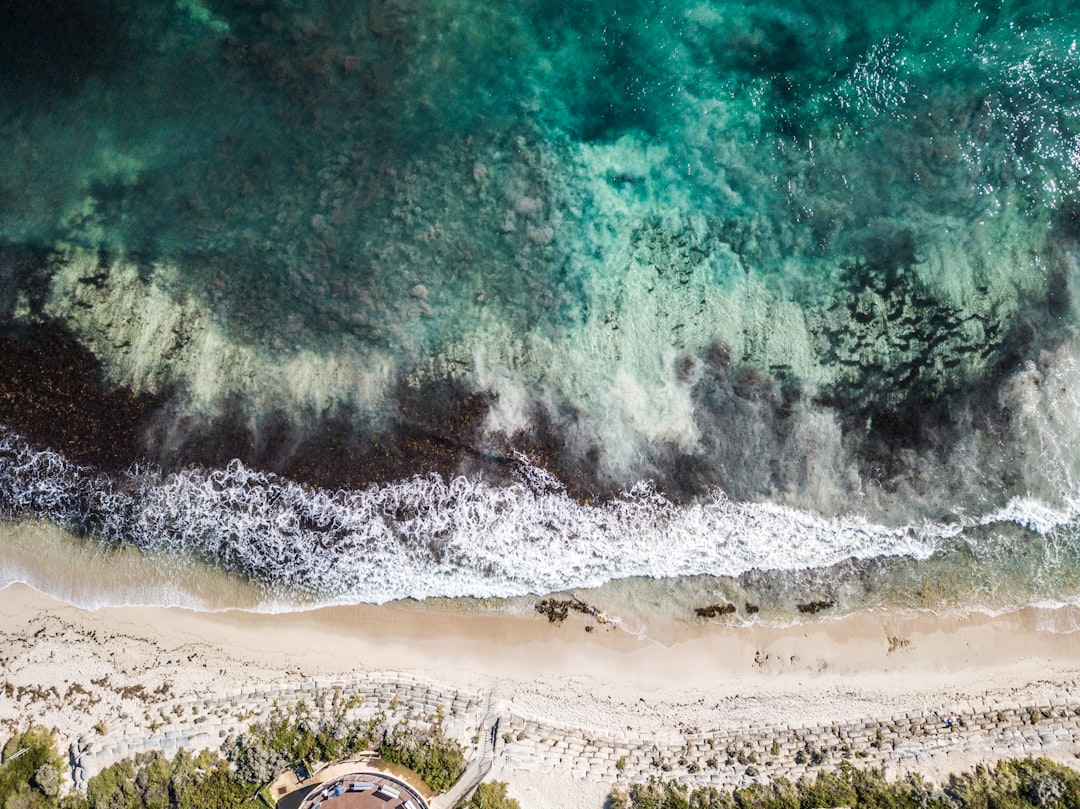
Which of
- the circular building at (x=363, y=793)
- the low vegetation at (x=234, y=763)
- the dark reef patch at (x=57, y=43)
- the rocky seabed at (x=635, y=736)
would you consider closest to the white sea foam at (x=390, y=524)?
the rocky seabed at (x=635, y=736)

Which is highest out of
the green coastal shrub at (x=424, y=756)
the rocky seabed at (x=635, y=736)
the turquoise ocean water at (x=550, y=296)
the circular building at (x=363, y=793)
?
the turquoise ocean water at (x=550, y=296)

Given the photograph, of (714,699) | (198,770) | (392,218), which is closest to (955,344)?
(714,699)

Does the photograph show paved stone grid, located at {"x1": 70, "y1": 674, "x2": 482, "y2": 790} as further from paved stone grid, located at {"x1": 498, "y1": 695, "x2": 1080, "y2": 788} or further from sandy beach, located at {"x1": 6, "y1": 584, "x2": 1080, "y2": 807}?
paved stone grid, located at {"x1": 498, "y1": 695, "x2": 1080, "y2": 788}

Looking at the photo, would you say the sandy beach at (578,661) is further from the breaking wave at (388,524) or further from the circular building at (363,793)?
the circular building at (363,793)

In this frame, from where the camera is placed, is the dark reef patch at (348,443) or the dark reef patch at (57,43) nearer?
the dark reef patch at (348,443)

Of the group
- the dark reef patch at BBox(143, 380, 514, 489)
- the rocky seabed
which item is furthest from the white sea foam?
the rocky seabed

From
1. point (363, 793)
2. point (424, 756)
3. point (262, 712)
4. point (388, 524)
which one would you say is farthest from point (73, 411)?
point (424, 756)

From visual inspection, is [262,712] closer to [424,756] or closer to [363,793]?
[363,793]
